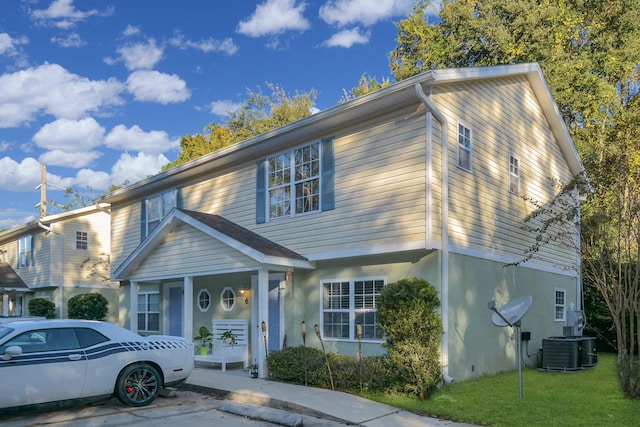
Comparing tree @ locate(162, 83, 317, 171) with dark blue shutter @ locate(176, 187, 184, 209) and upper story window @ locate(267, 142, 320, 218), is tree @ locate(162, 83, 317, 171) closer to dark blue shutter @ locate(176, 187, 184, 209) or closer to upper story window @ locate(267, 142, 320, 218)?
dark blue shutter @ locate(176, 187, 184, 209)

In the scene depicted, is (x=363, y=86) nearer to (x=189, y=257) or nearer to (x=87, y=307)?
(x=87, y=307)

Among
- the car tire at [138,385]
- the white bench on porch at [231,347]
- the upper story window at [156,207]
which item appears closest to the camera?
the car tire at [138,385]

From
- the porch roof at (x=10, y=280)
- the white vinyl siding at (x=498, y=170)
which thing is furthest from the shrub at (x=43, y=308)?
the white vinyl siding at (x=498, y=170)

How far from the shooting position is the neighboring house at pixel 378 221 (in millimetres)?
11195

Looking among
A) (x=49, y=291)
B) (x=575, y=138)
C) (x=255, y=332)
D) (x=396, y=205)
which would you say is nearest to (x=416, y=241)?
(x=396, y=205)

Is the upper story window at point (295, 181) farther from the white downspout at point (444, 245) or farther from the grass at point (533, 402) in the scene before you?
the grass at point (533, 402)

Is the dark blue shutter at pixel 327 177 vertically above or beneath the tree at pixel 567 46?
beneath

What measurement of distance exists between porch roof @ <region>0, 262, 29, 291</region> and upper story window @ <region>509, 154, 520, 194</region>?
71.1ft

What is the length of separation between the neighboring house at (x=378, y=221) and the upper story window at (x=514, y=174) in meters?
0.05

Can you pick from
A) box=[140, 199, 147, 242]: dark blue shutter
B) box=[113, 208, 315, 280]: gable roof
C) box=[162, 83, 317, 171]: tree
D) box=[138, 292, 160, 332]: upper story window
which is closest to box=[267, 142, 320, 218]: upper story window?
box=[113, 208, 315, 280]: gable roof

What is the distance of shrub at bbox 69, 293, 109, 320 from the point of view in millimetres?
21250

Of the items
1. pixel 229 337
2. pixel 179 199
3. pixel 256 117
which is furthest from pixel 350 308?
pixel 256 117

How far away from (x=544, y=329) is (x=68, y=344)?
1173cm

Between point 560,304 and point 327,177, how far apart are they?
27.9 ft
